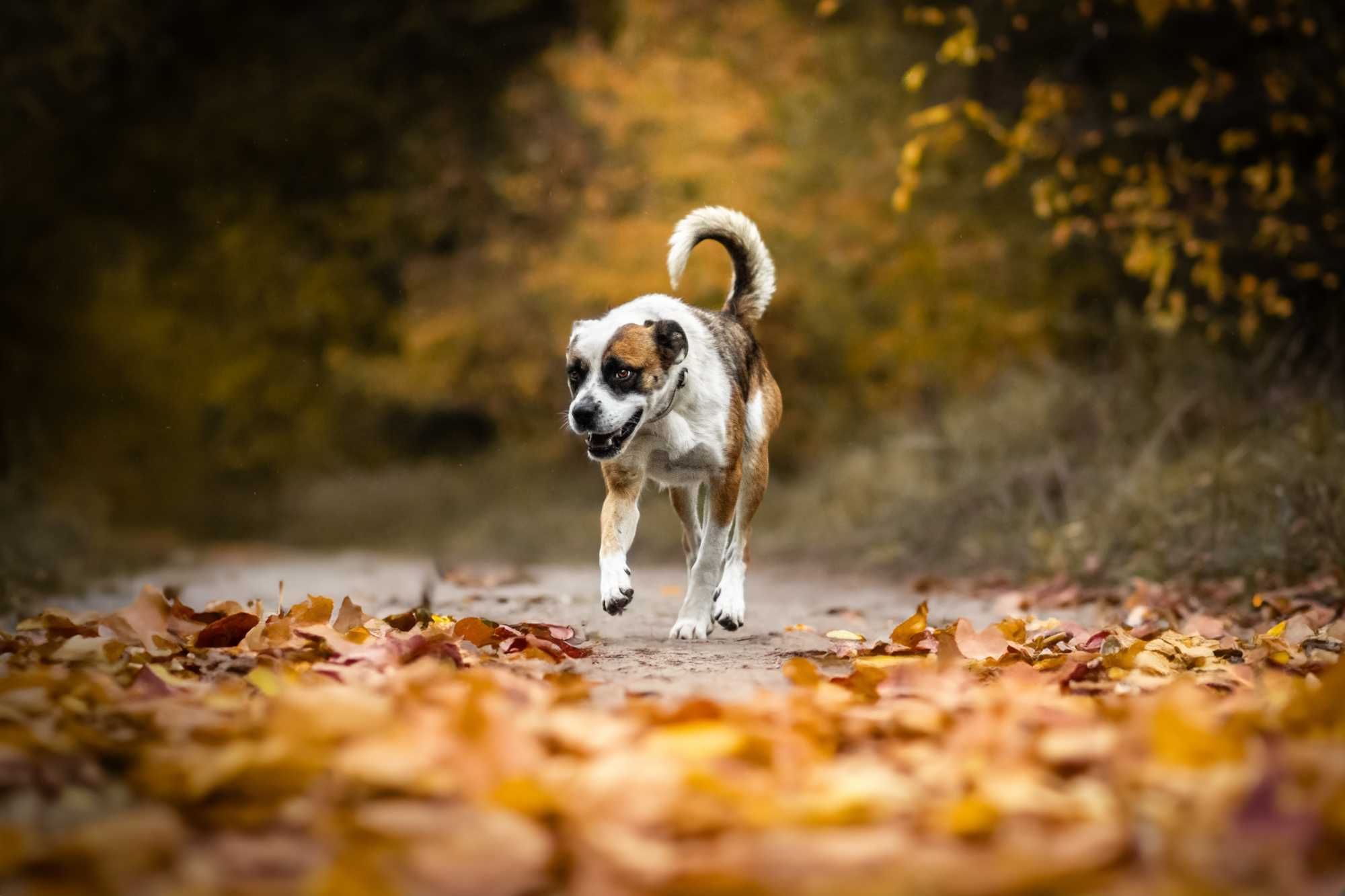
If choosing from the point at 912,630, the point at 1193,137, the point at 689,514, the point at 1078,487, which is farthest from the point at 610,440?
the point at 1193,137

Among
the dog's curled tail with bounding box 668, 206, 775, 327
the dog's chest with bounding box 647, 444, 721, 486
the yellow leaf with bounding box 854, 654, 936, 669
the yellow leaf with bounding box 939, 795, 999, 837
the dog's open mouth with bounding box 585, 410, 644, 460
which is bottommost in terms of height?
the yellow leaf with bounding box 939, 795, 999, 837

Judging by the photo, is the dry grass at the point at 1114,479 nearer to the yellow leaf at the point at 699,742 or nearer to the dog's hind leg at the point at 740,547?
the dog's hind leg at the point at 740,547

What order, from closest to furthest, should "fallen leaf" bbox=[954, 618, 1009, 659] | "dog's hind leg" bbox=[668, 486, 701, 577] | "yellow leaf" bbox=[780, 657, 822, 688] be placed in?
"yellow leaf" bbox=[780, 657, 822, 688], "fallen leaf" bbox=[954, 618, 1009, 659], "dog's hind leg" bbox=[668, 486, 701, 577]

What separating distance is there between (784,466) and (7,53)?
34.0 ft

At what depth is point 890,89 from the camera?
14.5 meters

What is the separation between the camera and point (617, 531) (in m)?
5.70

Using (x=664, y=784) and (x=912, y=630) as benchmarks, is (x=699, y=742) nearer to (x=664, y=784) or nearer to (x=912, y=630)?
(x=664, y=784)

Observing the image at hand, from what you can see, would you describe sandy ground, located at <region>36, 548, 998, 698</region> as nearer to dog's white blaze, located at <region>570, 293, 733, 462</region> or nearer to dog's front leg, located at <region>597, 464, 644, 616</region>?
dog's front leg, located at <region>597, 464, 644, 616</region>

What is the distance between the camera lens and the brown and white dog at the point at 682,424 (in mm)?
5496

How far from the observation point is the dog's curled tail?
247 inches

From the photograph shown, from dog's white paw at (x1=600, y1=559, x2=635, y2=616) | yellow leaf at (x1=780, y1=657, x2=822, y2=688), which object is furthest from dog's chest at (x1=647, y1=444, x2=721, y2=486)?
yellow leaf at (x1=780, y1=657, x2=822, y2=688)

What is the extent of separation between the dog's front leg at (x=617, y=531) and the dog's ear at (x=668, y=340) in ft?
1.74

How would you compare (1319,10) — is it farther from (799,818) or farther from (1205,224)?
(799,818)

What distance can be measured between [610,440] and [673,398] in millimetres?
438
